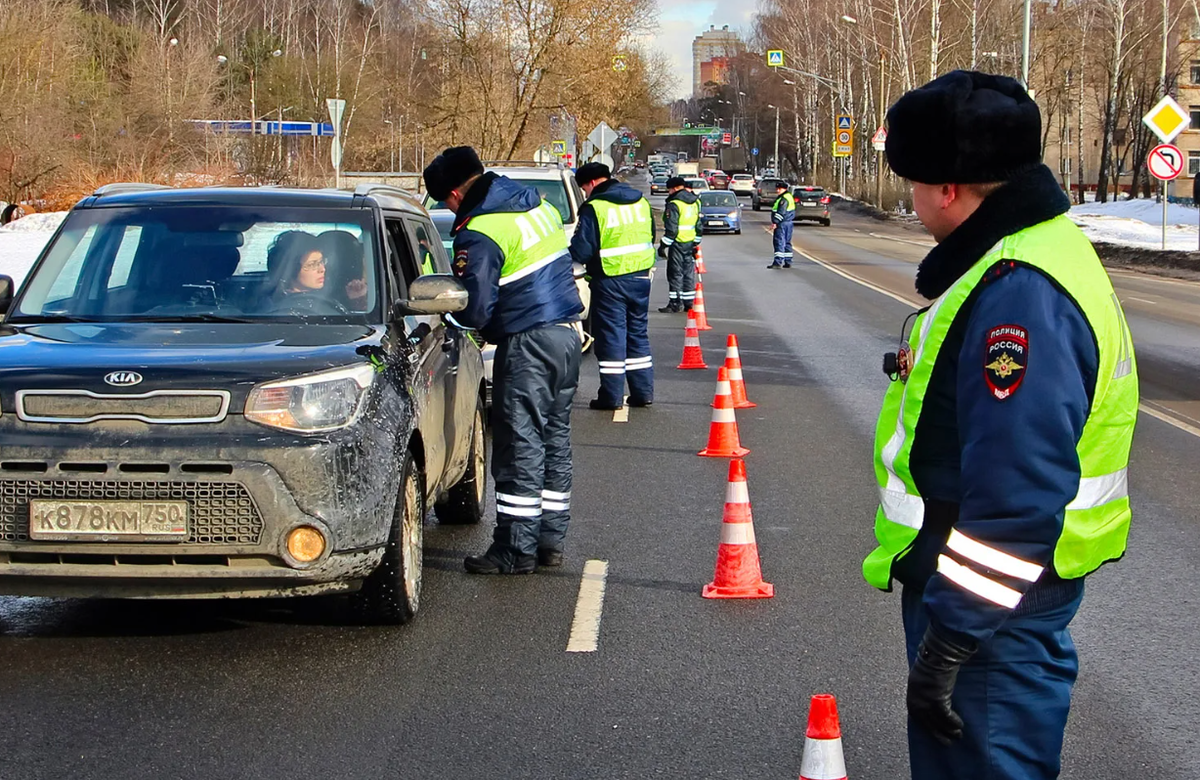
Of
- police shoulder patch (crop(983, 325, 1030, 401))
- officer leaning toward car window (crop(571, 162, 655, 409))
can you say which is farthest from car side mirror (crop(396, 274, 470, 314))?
officer leaning toward car window (crop(571, 162, 655, 409))

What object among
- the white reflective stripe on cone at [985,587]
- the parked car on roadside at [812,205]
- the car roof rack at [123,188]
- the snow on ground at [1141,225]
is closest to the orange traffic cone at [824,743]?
the white reflective stripe on cone at [985,587]

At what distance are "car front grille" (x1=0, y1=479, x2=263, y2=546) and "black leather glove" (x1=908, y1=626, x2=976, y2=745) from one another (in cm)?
316

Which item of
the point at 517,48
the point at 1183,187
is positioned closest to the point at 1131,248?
the point at 517,48

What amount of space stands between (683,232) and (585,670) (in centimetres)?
1538

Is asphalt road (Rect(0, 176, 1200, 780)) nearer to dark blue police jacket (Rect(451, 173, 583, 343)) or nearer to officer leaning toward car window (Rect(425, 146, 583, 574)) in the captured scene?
officer leaning toward car window (Rect(425, 146, 583, 574))

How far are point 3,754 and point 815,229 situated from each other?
5728cm

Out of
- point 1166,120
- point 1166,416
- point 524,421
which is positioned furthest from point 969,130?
point 1166,120

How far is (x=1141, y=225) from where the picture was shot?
48.1 meters

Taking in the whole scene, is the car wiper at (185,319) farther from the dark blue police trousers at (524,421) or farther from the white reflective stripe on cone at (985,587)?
the white reflective stripe on cone at (985,587)

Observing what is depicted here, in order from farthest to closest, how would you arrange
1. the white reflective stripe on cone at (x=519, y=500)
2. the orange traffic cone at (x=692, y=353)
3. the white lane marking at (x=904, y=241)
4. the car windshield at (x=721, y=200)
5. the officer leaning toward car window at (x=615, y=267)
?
the car windshield at (x=721, y=200) → the white lane marking at (x=904, y=241) → the orange traffic cone at (x=692, y=353) → the officer leaning toward car window at (x=615, y=267) → the white reflective stripe on cone at (x=519, y=500)

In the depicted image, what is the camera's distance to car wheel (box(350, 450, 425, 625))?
19.1ft

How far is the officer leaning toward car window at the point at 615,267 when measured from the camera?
12.0m

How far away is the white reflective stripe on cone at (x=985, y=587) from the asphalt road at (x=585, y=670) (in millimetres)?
2052

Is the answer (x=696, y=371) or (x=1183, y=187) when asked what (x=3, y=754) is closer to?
(x=696, y=371)
